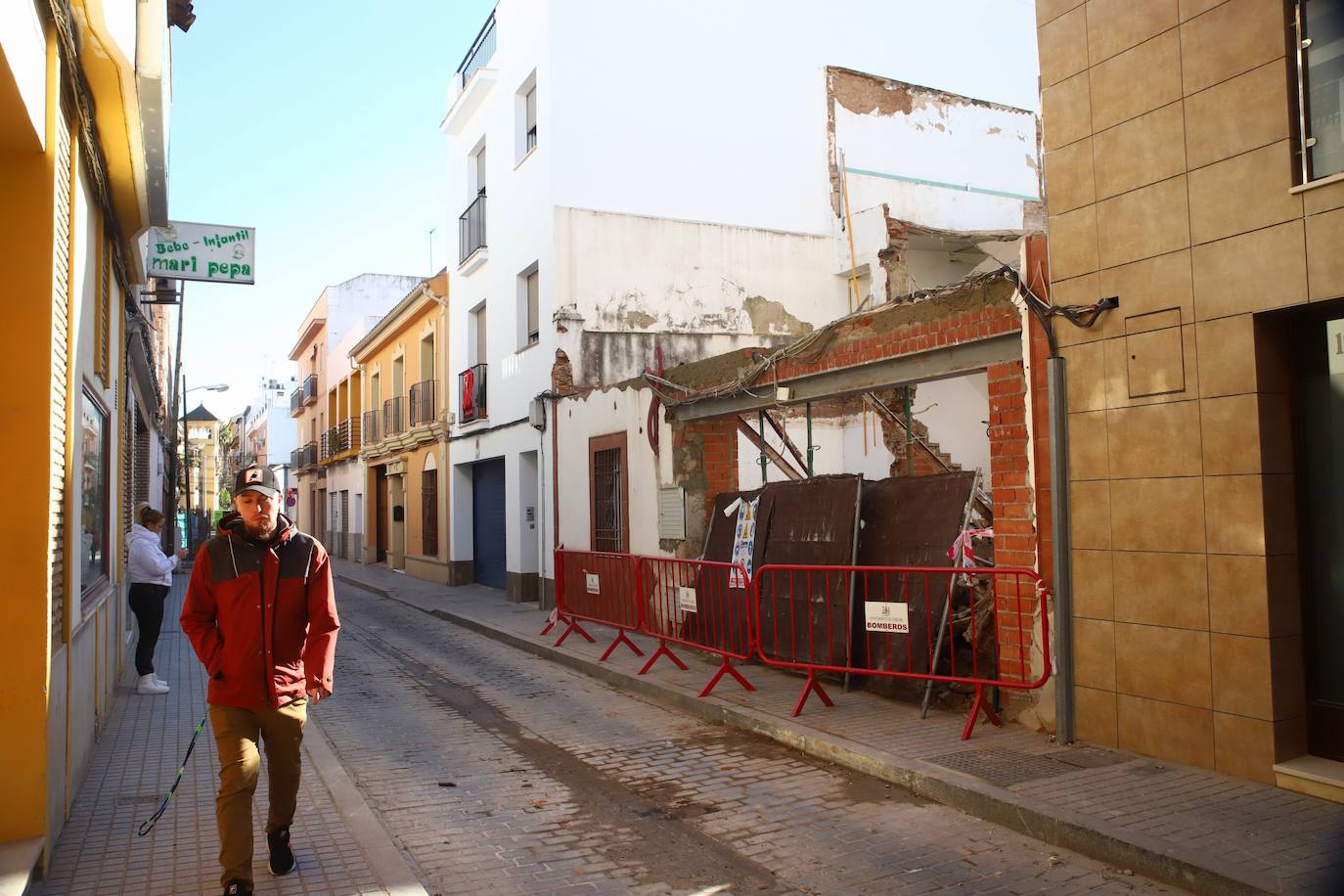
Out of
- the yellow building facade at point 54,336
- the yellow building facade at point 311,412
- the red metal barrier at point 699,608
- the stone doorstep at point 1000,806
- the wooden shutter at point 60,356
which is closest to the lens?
the stone doorstep at point 1000,806

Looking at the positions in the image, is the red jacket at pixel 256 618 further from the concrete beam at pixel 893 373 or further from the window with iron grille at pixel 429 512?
the window with iron grille at pixel 429 512

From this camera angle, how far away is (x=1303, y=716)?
199 inches

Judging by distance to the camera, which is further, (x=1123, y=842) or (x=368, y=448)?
(x=368, y=448)

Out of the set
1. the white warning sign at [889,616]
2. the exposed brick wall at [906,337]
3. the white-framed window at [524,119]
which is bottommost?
the white warning sign at [889,616]

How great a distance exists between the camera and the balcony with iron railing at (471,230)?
18.8 metres

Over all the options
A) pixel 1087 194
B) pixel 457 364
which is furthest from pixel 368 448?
pixel 1087 194

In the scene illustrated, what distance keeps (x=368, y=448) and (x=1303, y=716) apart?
25.8 metres

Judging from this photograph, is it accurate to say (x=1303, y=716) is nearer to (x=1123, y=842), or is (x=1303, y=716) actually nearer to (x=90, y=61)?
(x=1123, y=842)

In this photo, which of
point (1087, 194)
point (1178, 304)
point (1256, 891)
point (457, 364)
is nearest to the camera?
point (1256, 891)

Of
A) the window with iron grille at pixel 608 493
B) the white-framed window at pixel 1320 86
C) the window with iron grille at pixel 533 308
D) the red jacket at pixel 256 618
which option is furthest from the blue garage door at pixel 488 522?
the white-framed window at pixel 1320 86

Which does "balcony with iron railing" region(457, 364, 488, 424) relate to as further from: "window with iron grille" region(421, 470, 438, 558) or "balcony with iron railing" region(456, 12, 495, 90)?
"balcony with iron railing" region(456, 12, 495, 90)

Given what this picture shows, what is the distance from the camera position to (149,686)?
8.61 metres

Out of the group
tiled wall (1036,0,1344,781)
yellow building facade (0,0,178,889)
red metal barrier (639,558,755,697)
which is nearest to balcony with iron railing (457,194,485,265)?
red metal barrier (639,558,755,697)

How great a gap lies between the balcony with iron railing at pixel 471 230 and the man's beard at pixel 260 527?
14730mm
